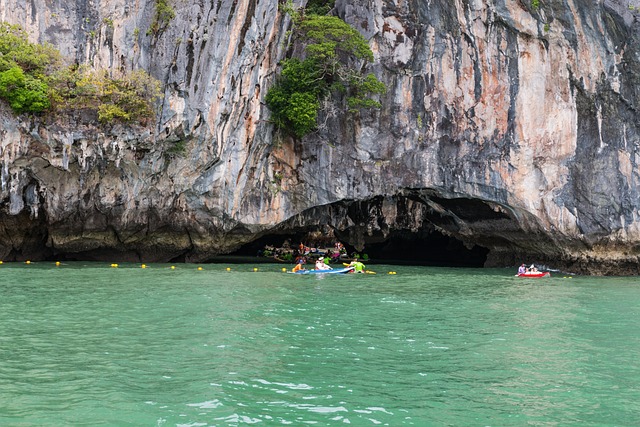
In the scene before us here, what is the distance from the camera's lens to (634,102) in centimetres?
2284

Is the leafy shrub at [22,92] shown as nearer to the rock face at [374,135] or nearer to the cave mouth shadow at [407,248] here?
the rock face at [374,135]

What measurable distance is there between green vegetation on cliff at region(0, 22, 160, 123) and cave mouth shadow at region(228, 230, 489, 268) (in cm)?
1483

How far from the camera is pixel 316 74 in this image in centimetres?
2236

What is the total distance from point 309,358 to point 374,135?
52.4 ft

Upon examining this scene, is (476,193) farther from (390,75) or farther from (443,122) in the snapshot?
(390,75)

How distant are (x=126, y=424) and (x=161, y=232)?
18438 millimetres

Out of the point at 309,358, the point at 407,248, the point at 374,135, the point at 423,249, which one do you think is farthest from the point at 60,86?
the point at 423,249

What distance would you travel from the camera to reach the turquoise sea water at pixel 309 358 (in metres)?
6.45

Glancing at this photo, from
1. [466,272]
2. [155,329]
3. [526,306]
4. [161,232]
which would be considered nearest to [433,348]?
[155,329]

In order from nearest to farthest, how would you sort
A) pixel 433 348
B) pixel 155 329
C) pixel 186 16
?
pixel 433 348 → pixel 155 329 → pixel 186 16

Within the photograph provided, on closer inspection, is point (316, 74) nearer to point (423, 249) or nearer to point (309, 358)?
point (309, 358)

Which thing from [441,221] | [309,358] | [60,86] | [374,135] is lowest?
[309,358]

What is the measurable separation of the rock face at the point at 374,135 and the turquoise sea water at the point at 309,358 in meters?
6.84

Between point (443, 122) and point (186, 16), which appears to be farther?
point (443, 122)
